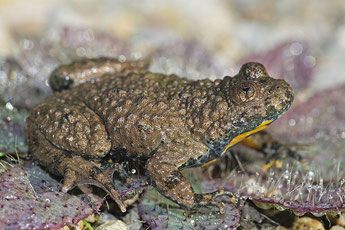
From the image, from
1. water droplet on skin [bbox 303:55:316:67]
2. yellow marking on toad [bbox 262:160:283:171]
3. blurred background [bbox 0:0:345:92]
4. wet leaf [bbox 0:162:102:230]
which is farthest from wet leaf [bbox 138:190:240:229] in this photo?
water droplet on skin [bbox 303:55:316:67]

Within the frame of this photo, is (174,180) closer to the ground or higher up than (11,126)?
higher up

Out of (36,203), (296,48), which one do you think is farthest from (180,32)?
(36,203)

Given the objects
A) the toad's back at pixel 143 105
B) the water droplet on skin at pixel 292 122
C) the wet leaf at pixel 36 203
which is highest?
the water droplet on skin at pixel 292 122

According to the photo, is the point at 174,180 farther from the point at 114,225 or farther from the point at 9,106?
the point at 9,106

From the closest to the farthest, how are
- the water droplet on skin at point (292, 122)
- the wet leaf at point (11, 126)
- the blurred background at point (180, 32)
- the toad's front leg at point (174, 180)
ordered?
1. the toad's front leg at point (174, 180)
2. the wet leaf at point (11, 126)
3. the water droplet on skin at point (292, 122)
4. the blurred background at point (180, 32)

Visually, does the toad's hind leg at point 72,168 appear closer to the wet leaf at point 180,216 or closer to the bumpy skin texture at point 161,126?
the bumpy skin texture at point 161,126

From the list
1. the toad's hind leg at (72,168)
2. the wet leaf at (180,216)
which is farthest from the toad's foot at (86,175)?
the wet leaf at (180,216)

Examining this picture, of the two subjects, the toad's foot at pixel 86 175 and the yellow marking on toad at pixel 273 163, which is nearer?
the toad's foot at pixel 86 175
